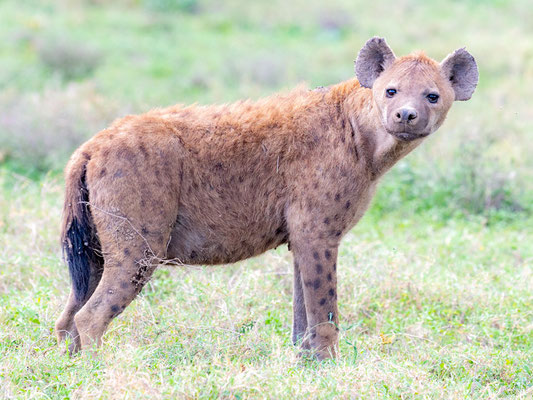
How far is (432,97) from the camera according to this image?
426 cm

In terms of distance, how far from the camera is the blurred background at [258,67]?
801 centimetres

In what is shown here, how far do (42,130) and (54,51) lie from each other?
3.94 meters

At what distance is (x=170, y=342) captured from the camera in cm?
443

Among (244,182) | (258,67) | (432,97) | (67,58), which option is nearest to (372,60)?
(432,97)

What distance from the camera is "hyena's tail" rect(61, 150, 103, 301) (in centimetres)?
423

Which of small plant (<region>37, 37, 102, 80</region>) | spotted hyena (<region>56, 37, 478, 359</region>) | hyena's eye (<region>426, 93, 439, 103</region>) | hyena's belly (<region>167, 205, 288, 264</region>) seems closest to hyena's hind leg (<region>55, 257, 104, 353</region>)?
spotted hyena (<region>56, 37, 478, 359</region>)

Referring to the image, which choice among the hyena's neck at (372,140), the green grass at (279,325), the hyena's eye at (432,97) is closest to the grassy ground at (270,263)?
the green grass at (279,325)

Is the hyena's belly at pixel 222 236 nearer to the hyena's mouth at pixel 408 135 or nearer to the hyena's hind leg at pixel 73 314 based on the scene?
the hyena's hind leg at pixel 73 314

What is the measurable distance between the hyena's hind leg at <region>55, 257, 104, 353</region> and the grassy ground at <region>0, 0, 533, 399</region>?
122mm

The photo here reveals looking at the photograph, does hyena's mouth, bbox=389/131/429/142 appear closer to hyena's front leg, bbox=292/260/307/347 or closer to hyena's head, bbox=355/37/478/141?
hyena's head, bbox=355/37/478/141

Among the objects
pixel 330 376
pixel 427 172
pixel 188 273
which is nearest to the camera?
pixel 330 376

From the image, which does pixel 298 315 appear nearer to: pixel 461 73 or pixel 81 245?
pixel 81 245

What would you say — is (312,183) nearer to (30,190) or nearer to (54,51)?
(30,190)

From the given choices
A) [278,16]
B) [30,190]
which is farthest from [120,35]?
[30,190]
